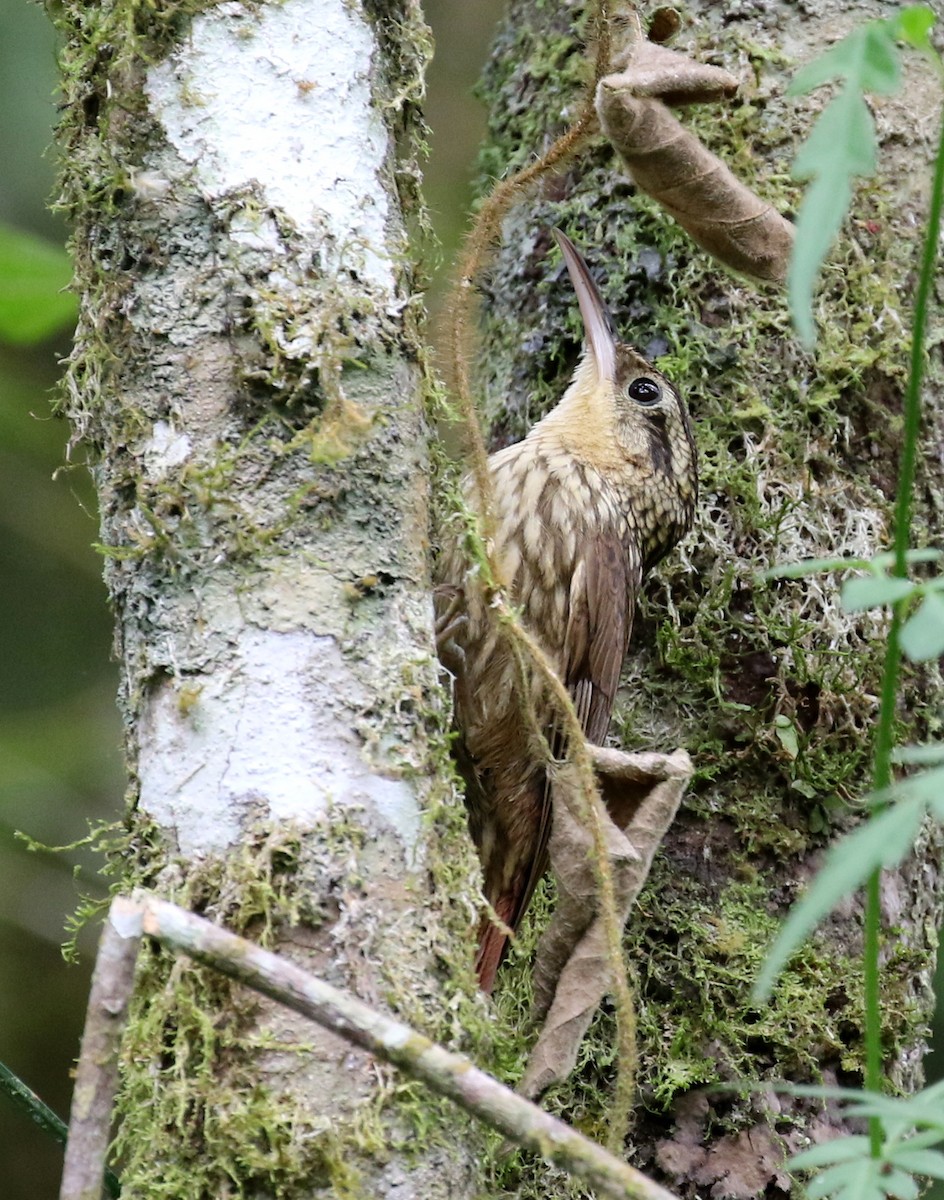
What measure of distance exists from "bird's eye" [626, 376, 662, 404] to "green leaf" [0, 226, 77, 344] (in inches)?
56.0

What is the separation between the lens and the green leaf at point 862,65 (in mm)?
1396

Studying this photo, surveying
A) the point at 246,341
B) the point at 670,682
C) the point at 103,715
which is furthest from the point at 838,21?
the point at 103,715

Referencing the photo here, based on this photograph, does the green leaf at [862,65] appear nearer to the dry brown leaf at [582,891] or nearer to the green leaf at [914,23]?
the green leaf at [914,23]

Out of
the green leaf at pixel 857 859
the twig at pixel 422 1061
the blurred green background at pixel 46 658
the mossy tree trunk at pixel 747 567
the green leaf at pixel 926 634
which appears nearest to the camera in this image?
the green leaf at pixel 857 859

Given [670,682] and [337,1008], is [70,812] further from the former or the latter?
[337,1008]

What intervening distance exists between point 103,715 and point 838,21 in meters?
3.68

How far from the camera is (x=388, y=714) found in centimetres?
227

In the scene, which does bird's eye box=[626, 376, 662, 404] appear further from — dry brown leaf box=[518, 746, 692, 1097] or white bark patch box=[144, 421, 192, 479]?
white bark patch box=[144, 421, 192, 479]

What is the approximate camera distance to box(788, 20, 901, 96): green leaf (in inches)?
55.0

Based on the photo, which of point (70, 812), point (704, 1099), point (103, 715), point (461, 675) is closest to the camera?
point (704, 1099)

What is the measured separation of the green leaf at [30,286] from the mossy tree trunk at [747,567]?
126cm

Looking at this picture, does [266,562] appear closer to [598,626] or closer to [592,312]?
[598,626]

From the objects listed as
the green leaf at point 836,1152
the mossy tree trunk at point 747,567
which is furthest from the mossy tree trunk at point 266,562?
the mossy tree trunk at point 747,567

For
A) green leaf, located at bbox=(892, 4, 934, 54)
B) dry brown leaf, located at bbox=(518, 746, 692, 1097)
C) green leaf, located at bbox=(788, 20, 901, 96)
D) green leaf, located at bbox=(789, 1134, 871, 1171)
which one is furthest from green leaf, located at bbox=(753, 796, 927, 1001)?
dry brown leaf, located at bbox=(518, 746, 692, 1097)
